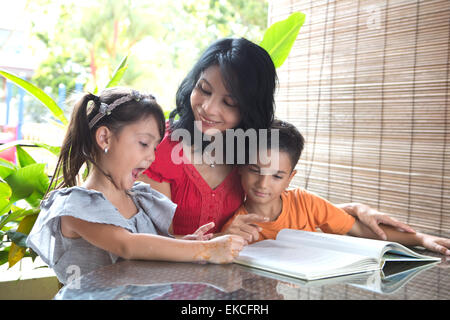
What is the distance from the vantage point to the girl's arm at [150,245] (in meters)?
0.91

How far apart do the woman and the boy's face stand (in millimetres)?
82

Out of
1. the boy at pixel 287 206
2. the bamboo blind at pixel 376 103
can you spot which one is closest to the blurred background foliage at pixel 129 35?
the bamboo blind at pixel 376 103

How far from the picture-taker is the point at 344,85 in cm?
174

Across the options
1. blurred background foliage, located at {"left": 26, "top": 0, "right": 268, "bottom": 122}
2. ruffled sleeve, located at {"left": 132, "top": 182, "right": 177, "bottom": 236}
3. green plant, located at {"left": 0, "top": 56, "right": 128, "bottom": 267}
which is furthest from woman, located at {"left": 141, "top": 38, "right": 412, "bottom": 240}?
blurred background foliage, located at {"left": 26, "top": 0, "right": 268, "bottom": 122}

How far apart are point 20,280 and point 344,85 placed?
4.98 feet

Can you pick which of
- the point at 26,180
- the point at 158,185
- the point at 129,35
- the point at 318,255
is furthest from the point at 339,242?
the point at 129,35

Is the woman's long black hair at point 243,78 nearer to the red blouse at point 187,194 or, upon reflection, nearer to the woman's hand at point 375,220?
the red blouse at point 187,194

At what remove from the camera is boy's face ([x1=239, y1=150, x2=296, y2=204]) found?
1323 mm

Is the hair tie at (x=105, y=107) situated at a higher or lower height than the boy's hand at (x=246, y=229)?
higher

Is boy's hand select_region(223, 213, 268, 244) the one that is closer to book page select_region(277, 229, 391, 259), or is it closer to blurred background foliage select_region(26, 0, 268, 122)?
book page select_region(277, 229, 391, 259)

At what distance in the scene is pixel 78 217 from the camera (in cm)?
92

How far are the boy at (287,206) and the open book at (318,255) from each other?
0.17 meters
